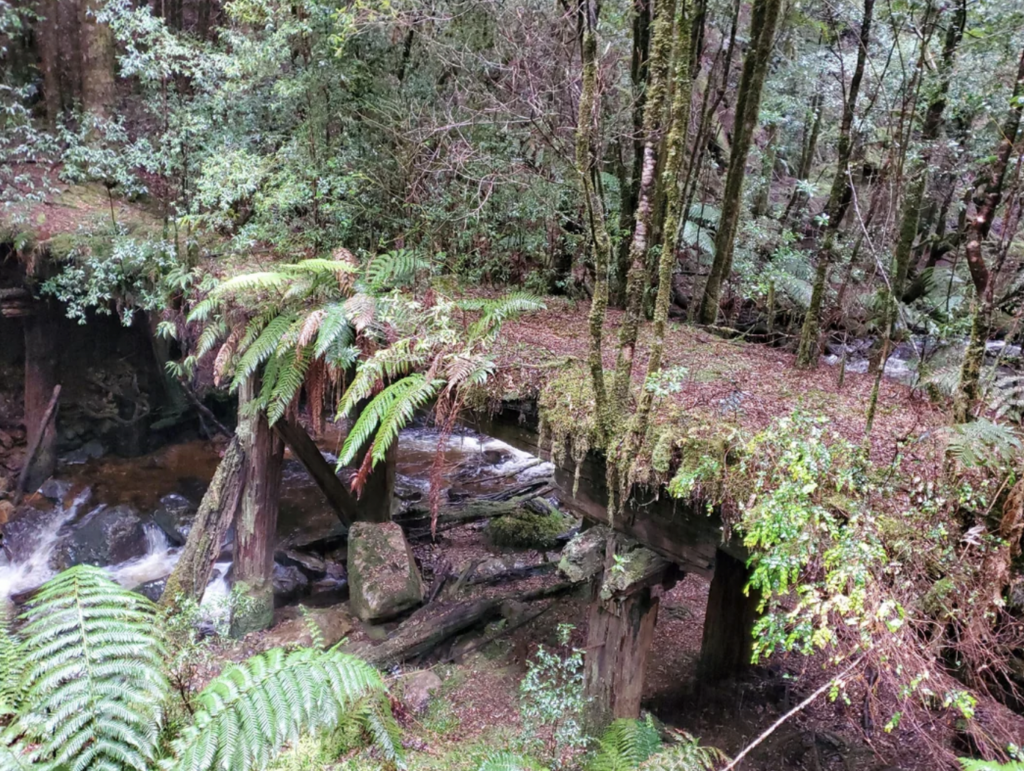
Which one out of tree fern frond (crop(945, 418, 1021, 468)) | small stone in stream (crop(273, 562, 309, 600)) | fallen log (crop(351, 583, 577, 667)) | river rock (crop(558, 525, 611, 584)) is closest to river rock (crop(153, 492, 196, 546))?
small stone in stream (crop(273, 562, 309, 600))

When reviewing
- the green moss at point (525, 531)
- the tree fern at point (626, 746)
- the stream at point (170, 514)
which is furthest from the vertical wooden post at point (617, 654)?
the green moss at point (525, 531)

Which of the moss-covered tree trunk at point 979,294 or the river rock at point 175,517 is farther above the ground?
the moss-covered tree trunk at point 979,294

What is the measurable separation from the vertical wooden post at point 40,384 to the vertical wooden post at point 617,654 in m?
9.85

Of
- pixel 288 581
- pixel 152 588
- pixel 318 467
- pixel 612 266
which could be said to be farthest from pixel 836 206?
pixel 152 588

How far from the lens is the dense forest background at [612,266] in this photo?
2.75m

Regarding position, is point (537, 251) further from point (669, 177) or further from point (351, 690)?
point (351, 690)

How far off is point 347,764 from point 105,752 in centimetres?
106

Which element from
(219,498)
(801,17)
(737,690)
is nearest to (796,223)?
(801,17)

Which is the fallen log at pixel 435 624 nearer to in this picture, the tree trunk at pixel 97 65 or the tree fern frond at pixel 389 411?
the tree fern frond at pixel 389 411

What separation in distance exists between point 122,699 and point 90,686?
11 cm

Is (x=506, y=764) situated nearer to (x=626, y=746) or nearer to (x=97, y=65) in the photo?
(x=626, y=746)

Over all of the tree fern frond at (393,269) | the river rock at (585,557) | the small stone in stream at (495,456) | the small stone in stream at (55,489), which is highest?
the tree fern frond at (393,269)

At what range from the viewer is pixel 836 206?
5.25m

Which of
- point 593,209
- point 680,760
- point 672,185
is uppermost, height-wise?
point 672,185
